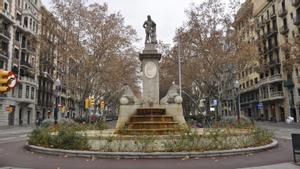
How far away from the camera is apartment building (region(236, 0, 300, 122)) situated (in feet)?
167

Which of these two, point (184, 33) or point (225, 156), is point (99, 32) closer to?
point (184, 33)

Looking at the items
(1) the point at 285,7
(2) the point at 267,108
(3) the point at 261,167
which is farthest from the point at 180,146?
(2) the point at 267,108

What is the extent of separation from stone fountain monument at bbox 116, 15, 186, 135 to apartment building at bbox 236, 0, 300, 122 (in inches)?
1074

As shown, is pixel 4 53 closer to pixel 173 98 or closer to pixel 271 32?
pixel 173 98

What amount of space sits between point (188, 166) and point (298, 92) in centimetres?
4596

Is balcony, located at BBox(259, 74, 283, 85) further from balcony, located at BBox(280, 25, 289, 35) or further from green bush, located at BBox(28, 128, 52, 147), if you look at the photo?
green bush, located at BBox(28, 128, 52, 147)

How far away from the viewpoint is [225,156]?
12070 mm

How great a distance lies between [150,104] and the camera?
2302 cm

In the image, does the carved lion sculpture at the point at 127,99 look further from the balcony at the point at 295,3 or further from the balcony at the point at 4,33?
the balcony at the point at 295,3

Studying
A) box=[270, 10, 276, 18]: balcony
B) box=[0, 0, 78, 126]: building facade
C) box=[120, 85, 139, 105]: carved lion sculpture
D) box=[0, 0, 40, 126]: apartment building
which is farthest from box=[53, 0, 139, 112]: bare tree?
box=[270, 10, 276, 18]: balcony

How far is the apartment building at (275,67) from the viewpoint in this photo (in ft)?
167

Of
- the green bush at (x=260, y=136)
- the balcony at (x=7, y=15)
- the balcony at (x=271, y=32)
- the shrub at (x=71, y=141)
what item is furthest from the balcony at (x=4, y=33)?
the balcony at (x=271, y=32)

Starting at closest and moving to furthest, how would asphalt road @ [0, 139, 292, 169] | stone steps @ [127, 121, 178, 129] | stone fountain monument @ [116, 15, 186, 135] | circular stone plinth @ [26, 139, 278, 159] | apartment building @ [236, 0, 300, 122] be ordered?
asphalt road @ [0, 139, 292, 169] → circular stone plinth @ [26, 139, 278, 159] → stone steps @ [127, 121, 178, 129] → stone fountain monument @ [116, 15, 186, 135] → apartment building @ [236, 0, 300, 122]

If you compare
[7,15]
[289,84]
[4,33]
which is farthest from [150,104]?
[289,84]
